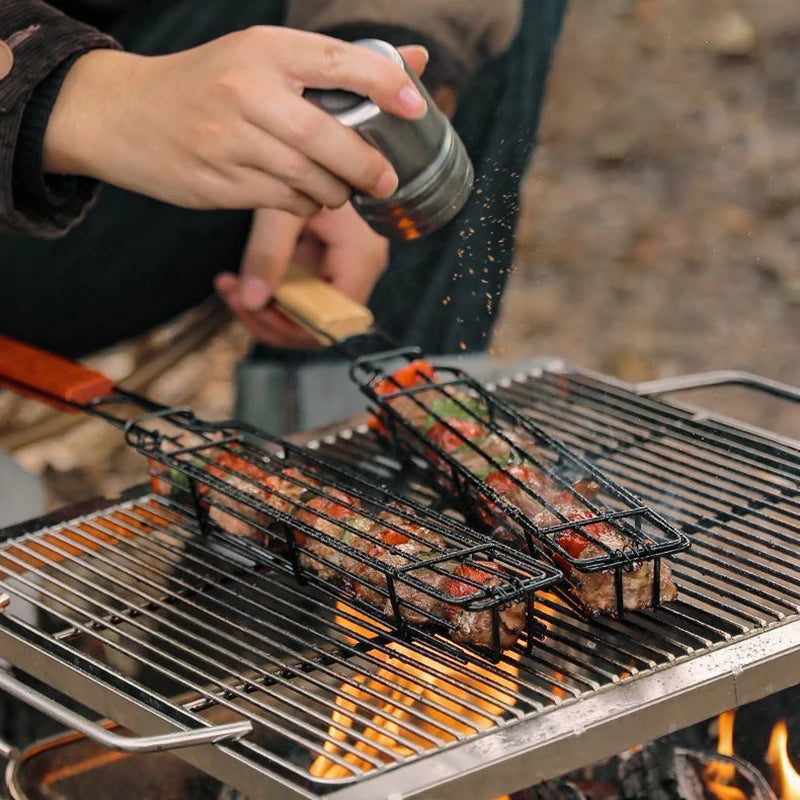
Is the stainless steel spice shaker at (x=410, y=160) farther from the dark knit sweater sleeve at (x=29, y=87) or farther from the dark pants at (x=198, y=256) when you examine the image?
the dark knit sweater sleeve at (x=29, y=87)

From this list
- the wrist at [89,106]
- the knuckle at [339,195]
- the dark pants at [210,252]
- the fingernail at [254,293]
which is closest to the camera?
the knuckle at [339,195]

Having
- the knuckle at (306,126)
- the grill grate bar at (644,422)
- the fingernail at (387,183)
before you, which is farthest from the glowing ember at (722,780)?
the knuckle at (306,126)

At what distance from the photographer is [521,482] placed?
1.74 m

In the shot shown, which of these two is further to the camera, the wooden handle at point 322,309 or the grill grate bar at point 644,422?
the wooden handle at point 322,309

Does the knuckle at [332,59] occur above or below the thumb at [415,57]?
below

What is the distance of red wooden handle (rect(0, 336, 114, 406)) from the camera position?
2.10 metres

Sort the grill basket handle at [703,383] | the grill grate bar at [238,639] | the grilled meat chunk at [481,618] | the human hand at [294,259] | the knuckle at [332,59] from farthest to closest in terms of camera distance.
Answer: the human hand at [294,259] → the grill basket handle at [703,383] → the knuckle at [332,59] → the grilled meat chunk at [481,618] → the grill grate bar at [238,639]

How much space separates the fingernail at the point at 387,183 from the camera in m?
1.72

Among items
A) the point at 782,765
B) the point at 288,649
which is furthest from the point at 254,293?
the point at 782,765

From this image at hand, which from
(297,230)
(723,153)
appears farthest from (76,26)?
(723,153)

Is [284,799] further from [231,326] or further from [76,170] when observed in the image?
[231,326]

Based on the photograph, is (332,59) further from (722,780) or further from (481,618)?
(722,780)

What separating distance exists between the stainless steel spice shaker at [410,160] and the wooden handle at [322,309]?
34cm

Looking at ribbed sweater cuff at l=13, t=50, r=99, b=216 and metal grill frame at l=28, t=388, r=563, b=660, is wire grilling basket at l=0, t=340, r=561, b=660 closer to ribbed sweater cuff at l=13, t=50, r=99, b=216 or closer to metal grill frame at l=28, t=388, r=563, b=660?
metal grill frame at l=28, t=388, r=563, b=660
